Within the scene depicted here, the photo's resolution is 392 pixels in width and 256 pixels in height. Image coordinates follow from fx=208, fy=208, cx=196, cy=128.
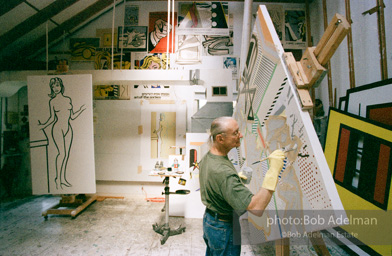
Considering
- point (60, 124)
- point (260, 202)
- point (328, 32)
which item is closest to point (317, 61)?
point (328, 32)

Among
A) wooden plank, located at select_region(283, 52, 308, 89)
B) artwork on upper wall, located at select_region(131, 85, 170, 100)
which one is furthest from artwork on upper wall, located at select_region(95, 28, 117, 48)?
wooden plank, located at select_region(283, 52, 308, 89)

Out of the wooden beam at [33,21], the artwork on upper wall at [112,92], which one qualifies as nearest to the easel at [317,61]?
the artwork on upper wall at [112,92]

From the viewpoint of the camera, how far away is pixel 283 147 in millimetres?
1119

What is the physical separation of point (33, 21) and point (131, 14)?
1751mm

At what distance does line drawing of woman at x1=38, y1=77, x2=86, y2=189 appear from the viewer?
125 inches

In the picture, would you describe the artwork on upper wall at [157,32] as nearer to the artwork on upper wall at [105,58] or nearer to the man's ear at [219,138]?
the artwork on upper wall at [105,58]

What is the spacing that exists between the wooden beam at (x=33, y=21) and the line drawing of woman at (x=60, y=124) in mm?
1240

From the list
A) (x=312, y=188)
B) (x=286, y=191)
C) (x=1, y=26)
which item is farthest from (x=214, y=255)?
(x=1, y=26)

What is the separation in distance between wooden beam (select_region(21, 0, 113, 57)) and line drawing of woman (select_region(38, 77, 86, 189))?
1586 millimetres

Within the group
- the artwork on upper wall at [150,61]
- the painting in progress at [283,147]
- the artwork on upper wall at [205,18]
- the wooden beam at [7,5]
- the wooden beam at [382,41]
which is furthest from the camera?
the artwork on upper wall at [150,61]

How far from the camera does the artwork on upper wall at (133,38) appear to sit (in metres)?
4.39

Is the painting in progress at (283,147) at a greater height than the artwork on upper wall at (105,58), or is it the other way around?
the artwork on upper wall at (105,58)

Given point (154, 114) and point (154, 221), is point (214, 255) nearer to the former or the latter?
point (154, 221)

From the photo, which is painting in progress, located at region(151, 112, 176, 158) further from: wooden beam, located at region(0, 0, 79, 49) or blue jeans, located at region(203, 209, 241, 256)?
blue jeans, located at region(203, 209, 241, 256)
